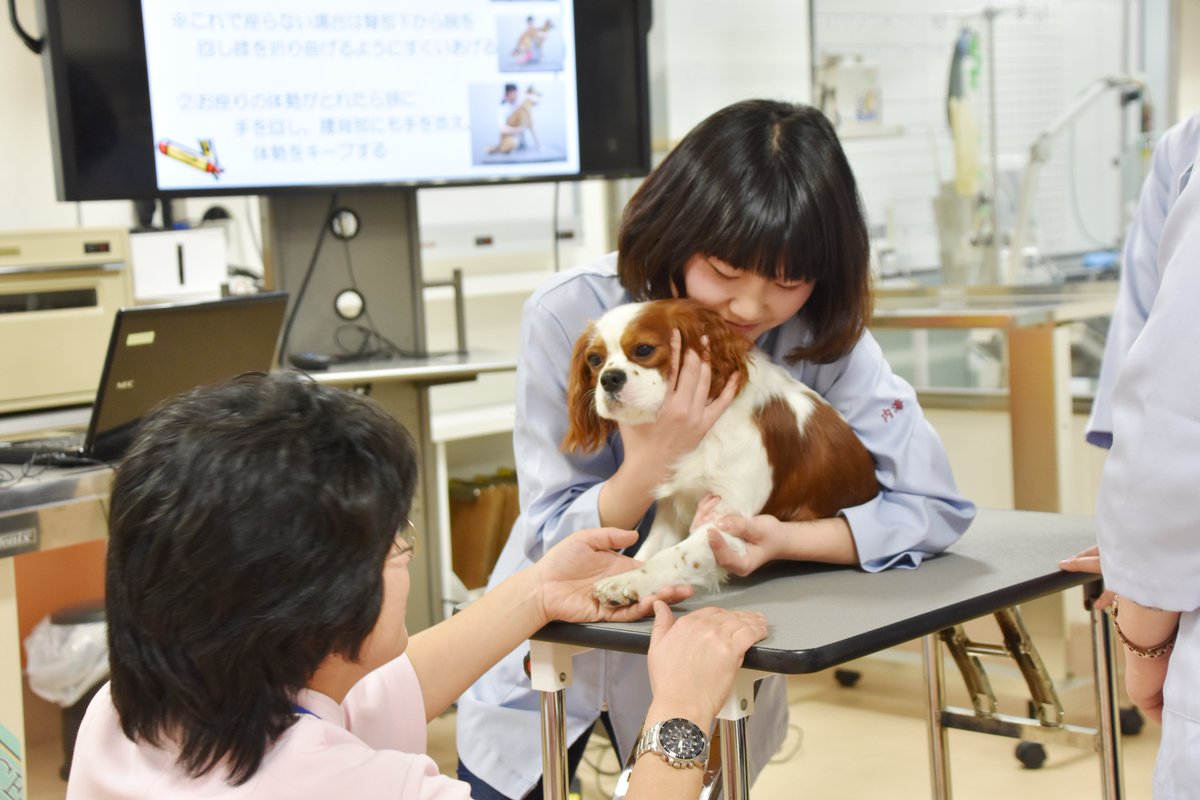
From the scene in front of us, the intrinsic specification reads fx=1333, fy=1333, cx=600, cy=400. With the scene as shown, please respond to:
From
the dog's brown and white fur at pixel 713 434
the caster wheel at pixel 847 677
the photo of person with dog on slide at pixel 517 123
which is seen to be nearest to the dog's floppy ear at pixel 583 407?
the dog's brown and white fur at pixel 713 434

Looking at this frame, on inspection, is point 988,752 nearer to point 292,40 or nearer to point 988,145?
point 988,145

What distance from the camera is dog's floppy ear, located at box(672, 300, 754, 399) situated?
1400 mm

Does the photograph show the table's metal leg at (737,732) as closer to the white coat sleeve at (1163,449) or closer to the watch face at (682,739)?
the watch face at (682,739)

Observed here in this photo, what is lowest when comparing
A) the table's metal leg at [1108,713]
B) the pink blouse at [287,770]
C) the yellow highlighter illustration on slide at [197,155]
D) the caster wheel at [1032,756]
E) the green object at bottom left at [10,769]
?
the caster wheel at [1032,756]

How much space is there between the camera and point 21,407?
2900 mm

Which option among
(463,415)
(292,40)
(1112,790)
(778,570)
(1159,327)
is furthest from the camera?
(463,415)

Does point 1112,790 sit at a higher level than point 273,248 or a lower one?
lower

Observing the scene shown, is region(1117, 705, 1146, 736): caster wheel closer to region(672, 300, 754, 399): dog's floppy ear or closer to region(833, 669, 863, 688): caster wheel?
region(833, 669, 863, 688): caster wheel

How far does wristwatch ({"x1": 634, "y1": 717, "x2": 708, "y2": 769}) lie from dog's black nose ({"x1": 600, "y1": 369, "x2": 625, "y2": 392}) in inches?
15.3

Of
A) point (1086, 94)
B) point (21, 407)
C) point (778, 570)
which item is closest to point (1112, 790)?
point (778, 570)

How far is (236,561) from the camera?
896mm

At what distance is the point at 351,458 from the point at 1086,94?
334 cm

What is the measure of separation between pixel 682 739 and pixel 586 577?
323 mm

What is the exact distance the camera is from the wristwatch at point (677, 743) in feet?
3.47
